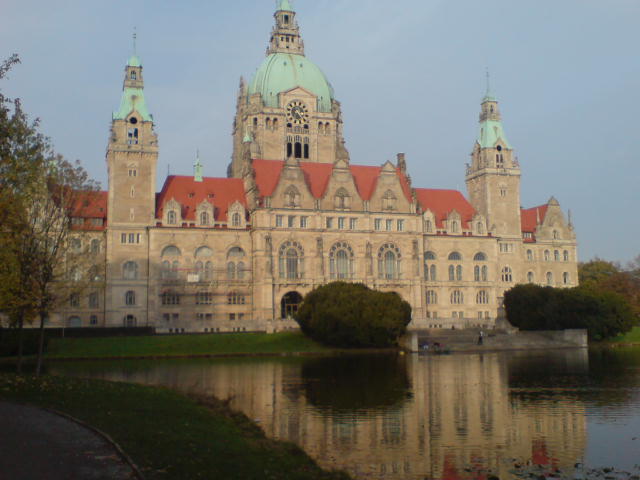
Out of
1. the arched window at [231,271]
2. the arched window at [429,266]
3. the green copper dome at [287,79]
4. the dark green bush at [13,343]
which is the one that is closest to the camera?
the dark green bush at [13,343]

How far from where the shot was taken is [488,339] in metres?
77.9

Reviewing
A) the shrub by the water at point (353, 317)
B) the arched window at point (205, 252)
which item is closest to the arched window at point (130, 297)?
the arched window at point (205, 252)

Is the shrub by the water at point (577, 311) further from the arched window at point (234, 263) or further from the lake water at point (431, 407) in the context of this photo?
the arched window at point (234, 263)

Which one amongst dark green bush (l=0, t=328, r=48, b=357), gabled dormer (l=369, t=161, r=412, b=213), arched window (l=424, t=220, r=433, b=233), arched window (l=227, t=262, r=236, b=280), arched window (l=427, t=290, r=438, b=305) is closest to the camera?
dark green bush (l=0, t=328, r=48, b=357)

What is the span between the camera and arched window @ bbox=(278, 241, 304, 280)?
87938 millimetres

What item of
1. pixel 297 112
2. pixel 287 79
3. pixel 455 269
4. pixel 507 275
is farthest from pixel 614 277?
pixel 287 79

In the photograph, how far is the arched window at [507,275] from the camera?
100 metres

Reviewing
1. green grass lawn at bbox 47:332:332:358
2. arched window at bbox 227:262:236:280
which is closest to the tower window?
→ arched window at bbox 227:262:236:280

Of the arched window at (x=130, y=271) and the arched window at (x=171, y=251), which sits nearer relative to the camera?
the arched window at (x=130, y=271)

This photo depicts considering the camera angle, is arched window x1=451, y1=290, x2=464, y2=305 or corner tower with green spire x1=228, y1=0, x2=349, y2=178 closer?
arched window x1=451, y1=290, x2=464, y2=305

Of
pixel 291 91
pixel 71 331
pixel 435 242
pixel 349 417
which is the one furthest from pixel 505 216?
pixel 349 417

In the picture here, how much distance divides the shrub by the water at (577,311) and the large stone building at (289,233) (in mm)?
7823

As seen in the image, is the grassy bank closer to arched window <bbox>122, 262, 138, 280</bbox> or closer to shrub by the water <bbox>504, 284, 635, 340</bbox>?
arched window <bbox>122, 262, 138, 280</bbox>

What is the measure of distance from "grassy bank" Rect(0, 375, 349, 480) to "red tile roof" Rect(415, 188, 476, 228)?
232 feet
